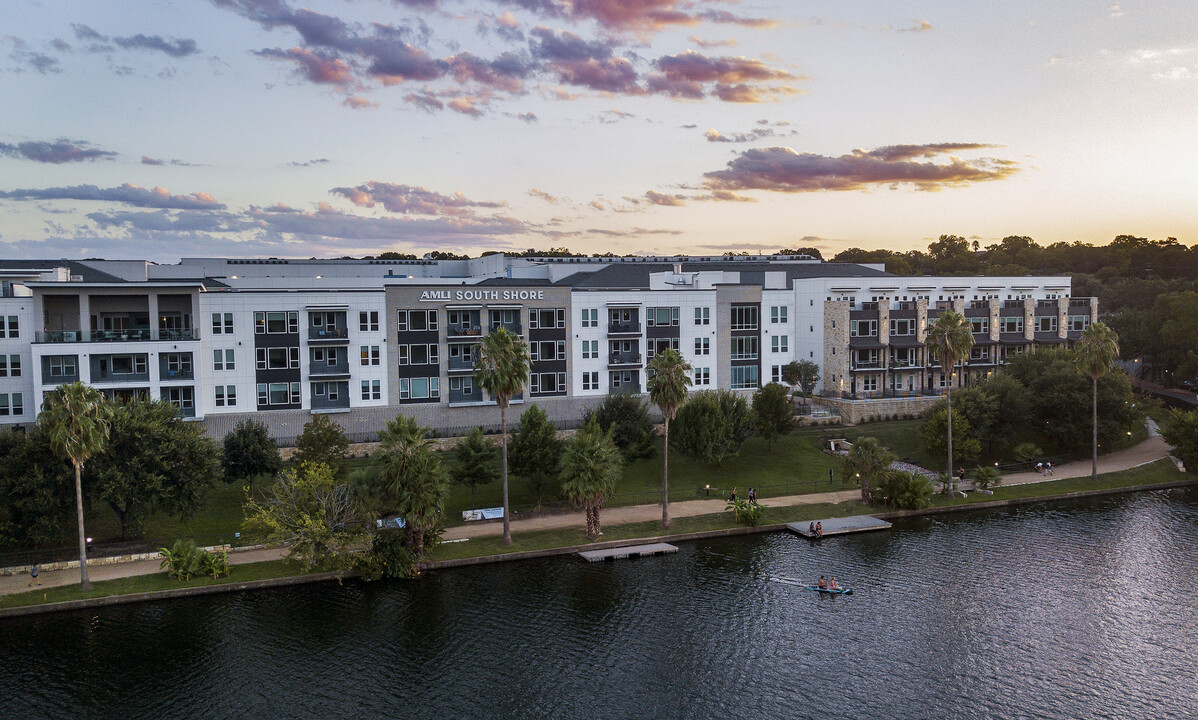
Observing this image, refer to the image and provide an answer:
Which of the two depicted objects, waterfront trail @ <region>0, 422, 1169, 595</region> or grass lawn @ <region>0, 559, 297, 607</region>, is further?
waterfront trail @ <region>0, 422, 1169, 595</region>

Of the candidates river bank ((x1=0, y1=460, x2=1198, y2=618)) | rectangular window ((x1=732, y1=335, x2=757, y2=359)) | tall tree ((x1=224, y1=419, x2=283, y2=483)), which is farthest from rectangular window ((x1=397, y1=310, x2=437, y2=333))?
rectangular window ((x1=732, y1=335, x2=757, y2=359))

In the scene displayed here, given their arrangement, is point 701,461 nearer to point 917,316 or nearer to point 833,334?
point 833,334

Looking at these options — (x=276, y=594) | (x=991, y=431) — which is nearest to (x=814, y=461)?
(x=991, y=431)

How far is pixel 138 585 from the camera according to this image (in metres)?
49.2

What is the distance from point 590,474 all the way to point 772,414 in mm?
29002

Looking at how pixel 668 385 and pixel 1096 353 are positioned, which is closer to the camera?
pixel 668 385

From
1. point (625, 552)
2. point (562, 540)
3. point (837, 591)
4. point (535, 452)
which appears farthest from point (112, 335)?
point (837, 591)

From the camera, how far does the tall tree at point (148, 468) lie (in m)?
52.3

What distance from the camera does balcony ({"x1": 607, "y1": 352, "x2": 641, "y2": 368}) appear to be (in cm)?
9069

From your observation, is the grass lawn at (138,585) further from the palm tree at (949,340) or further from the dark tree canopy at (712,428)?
the palm tree at (949,340)

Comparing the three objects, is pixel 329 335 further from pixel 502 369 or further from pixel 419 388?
pixel 502 369

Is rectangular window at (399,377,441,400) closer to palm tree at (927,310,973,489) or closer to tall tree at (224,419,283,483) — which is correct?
tall tree at (224,419,283,483)

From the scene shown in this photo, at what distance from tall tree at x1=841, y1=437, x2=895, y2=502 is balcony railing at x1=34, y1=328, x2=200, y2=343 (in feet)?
198

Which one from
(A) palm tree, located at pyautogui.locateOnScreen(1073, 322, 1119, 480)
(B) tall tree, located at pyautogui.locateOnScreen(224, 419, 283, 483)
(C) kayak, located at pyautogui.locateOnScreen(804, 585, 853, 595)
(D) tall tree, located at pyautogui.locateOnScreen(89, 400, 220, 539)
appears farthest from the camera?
(A) palm tree, located at pyautogui.locateOnScreen(1073, 322, 1119, 480)
